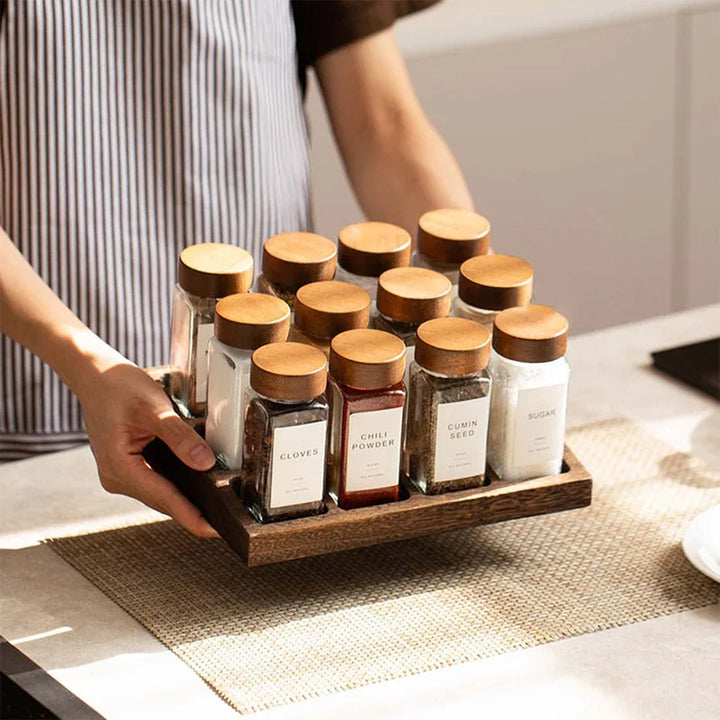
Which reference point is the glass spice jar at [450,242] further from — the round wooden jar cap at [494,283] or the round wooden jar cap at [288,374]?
the round wooden jar cap at [288,374]

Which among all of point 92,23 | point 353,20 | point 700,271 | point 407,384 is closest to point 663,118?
point 700,271

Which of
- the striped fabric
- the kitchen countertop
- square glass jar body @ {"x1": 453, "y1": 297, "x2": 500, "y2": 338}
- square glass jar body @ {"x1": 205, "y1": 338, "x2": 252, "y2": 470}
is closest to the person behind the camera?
the kitchen countertop

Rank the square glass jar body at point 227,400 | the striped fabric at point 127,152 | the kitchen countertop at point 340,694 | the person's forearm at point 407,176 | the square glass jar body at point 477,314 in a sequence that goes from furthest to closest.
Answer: the person's forearm at point 407,176 < the striped fabric at point 127,152 < the square glass jar body at point 477,314 < the square glass jar body at point 227,400 < the kitchen countertop at point 340,694

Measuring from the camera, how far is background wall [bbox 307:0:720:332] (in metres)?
2.83

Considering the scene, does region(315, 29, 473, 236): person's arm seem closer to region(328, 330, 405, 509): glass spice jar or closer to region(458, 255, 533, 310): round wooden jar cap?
region(458, 255, 533, 310): round wooden jar cap

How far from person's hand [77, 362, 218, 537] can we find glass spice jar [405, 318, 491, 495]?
18cm

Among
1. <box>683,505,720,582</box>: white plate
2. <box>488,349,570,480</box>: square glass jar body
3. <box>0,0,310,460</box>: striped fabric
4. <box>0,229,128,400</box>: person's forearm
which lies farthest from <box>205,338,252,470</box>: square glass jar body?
<box>0,0,310,460</box>: striped fabric

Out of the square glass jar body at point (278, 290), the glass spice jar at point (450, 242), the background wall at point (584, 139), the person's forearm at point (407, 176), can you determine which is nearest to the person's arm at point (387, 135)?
the person's forearm at point (407, 176)

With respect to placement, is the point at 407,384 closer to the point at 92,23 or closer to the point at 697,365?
the point at 697,365

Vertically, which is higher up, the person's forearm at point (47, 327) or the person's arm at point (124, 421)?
the person's forearm at point (47, 327)

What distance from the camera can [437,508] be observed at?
1.16 metres

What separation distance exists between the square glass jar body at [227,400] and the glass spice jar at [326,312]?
7cm

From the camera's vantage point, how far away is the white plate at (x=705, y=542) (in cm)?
118

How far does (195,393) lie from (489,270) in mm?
287
